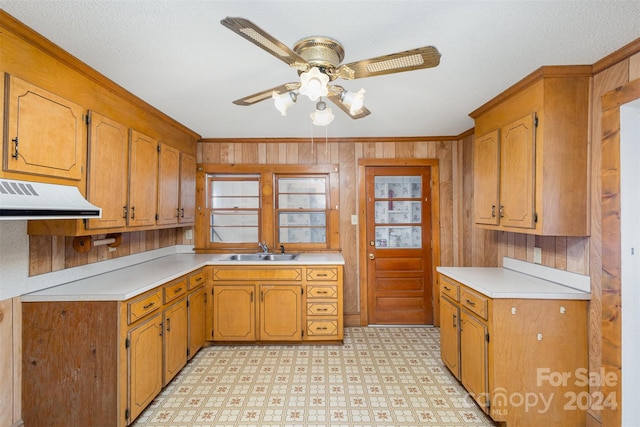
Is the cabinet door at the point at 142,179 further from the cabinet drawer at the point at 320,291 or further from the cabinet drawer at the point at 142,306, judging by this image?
the cabinet drawer at the point at 320,291

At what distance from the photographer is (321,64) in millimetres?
1486

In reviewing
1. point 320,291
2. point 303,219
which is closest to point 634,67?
point 320,291

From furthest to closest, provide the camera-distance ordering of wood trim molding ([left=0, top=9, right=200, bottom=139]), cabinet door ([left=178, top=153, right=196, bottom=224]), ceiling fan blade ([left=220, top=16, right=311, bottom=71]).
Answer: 1. cabinet door ([left=178, top=153, right=196, bottom=224])
2. wood trim molding ([left=0, top=9, right=200, bottom=139])
3. ceiling fan blade ([left=220, top=16, right=311, bottom=71])

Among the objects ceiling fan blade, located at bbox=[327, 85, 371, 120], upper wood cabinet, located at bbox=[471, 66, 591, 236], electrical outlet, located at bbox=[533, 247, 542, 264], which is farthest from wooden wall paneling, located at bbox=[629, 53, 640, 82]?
ceiling fan blade, located at bbox=[327, 85, 371, 120]

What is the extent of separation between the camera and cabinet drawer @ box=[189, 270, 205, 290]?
290cm

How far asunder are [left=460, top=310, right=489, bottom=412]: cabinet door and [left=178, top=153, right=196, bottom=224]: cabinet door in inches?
116

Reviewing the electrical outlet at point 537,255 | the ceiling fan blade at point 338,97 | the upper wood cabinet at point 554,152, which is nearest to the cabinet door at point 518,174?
the upper wood cabinet at point 554,152

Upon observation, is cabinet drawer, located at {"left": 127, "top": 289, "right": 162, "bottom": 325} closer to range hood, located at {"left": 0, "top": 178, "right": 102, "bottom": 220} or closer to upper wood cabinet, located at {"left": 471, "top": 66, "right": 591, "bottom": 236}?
range hood, located at {"left": 0, "top": 178, "right": 102, "bottom": 220}

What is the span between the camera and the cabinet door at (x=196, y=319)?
114 inches

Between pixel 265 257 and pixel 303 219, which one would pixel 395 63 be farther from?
pixel 265 257

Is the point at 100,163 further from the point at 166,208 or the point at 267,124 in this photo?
the point at 267,124

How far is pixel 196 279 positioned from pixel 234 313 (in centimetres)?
57

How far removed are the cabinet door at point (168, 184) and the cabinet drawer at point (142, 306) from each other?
87cm

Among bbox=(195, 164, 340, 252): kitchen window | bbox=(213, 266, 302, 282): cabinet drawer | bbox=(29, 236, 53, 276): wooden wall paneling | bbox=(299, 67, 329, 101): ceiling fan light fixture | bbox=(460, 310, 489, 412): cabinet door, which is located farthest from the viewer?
bbox=(195, 164, 340, 252): kitchen window
